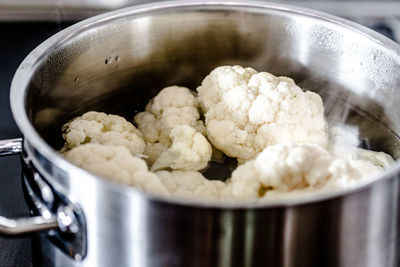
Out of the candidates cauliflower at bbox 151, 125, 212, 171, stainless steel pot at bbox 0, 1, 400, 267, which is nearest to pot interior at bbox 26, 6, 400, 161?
stainless steel pot at bbox 0, 1, 400, 267

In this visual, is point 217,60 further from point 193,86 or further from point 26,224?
point 26,224

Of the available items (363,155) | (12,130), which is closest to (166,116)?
(363,155)

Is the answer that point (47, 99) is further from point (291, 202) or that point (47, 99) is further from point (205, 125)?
point (291, 202)

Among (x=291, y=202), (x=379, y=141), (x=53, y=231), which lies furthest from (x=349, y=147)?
(x=53, y=231)

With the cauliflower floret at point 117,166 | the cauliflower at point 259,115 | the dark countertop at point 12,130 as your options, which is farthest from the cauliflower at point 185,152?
the dark countertop at point 12,130

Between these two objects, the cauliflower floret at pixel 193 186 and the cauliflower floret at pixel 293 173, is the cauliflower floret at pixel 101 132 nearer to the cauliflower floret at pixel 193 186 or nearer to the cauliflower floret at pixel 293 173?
the cauliflower floret at pixel 193 186

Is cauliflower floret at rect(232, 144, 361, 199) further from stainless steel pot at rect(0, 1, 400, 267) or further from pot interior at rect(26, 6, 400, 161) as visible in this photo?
pot interior at rect(26, 6, 400, 161)
